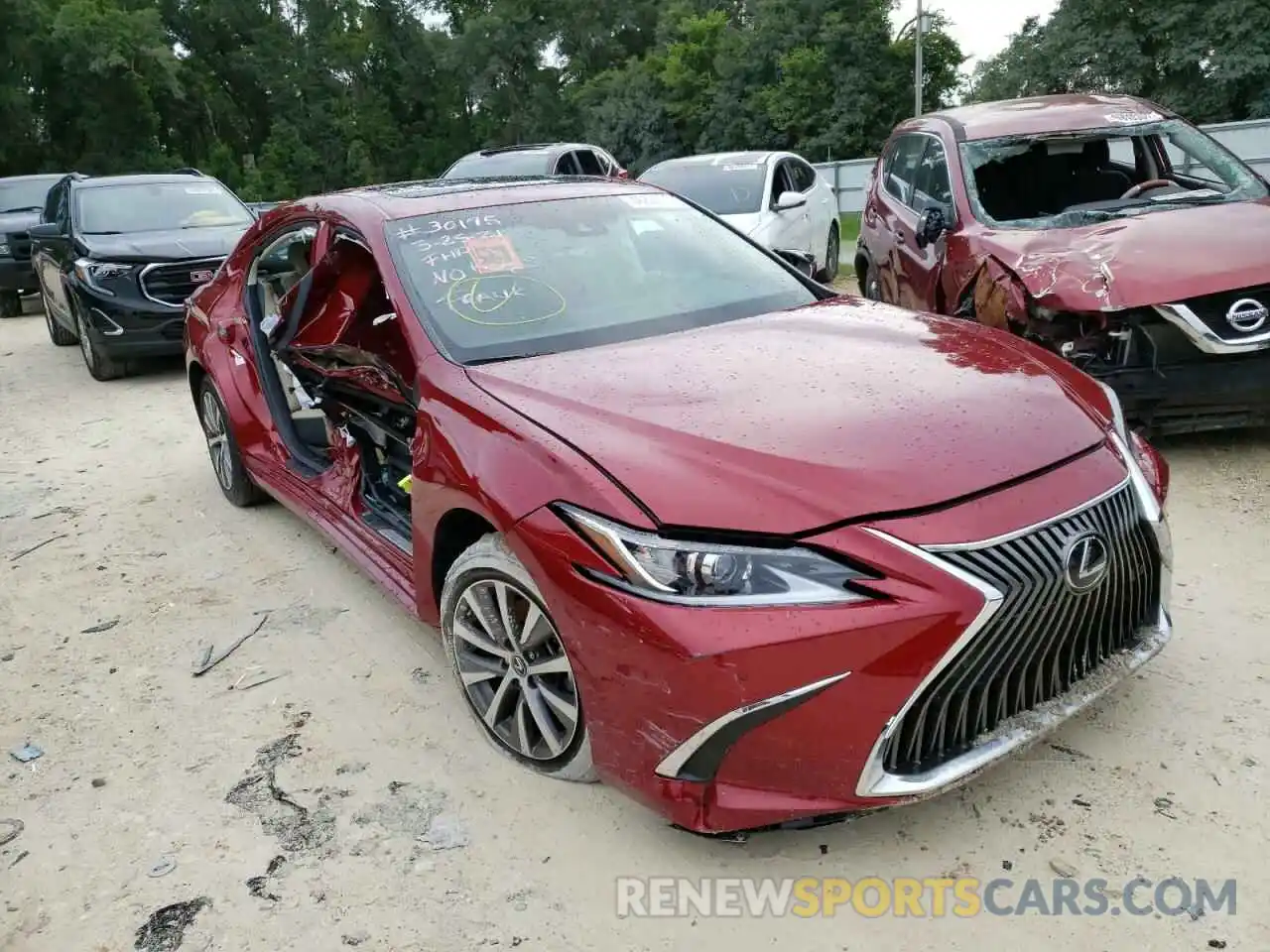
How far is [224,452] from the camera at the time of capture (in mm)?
5316

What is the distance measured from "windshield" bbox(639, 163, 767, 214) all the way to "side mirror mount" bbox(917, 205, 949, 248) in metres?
4.39

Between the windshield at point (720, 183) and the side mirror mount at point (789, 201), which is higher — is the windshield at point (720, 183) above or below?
above

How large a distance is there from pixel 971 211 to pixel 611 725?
4.22 meters

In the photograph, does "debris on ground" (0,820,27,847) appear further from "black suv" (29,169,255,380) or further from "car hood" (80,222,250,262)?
"car hood" (80,222,250,262)

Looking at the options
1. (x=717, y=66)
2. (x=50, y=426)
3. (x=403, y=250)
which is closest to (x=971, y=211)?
(x=403, y=250)

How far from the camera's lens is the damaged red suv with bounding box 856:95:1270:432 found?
4.52 metres

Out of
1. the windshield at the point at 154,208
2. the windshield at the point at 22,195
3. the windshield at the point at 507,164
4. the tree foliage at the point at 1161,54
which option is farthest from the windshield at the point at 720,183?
the tree foliage at the point at 1161,54

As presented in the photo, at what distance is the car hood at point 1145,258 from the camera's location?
14.8ft

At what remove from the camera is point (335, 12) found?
5616cm

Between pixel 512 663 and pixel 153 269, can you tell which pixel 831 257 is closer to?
pixel 153 269

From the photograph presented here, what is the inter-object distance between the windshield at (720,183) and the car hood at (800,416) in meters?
7.24

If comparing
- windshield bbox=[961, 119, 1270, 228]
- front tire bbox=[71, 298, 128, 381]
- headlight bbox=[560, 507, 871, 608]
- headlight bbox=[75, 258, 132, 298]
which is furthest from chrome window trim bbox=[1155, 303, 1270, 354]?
front tire bbox=[71, 298, 128, 381]

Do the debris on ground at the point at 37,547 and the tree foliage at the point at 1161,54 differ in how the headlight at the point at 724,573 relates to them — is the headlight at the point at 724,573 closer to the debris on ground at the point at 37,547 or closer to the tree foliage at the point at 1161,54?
the debris on ground at the point at 37,547
